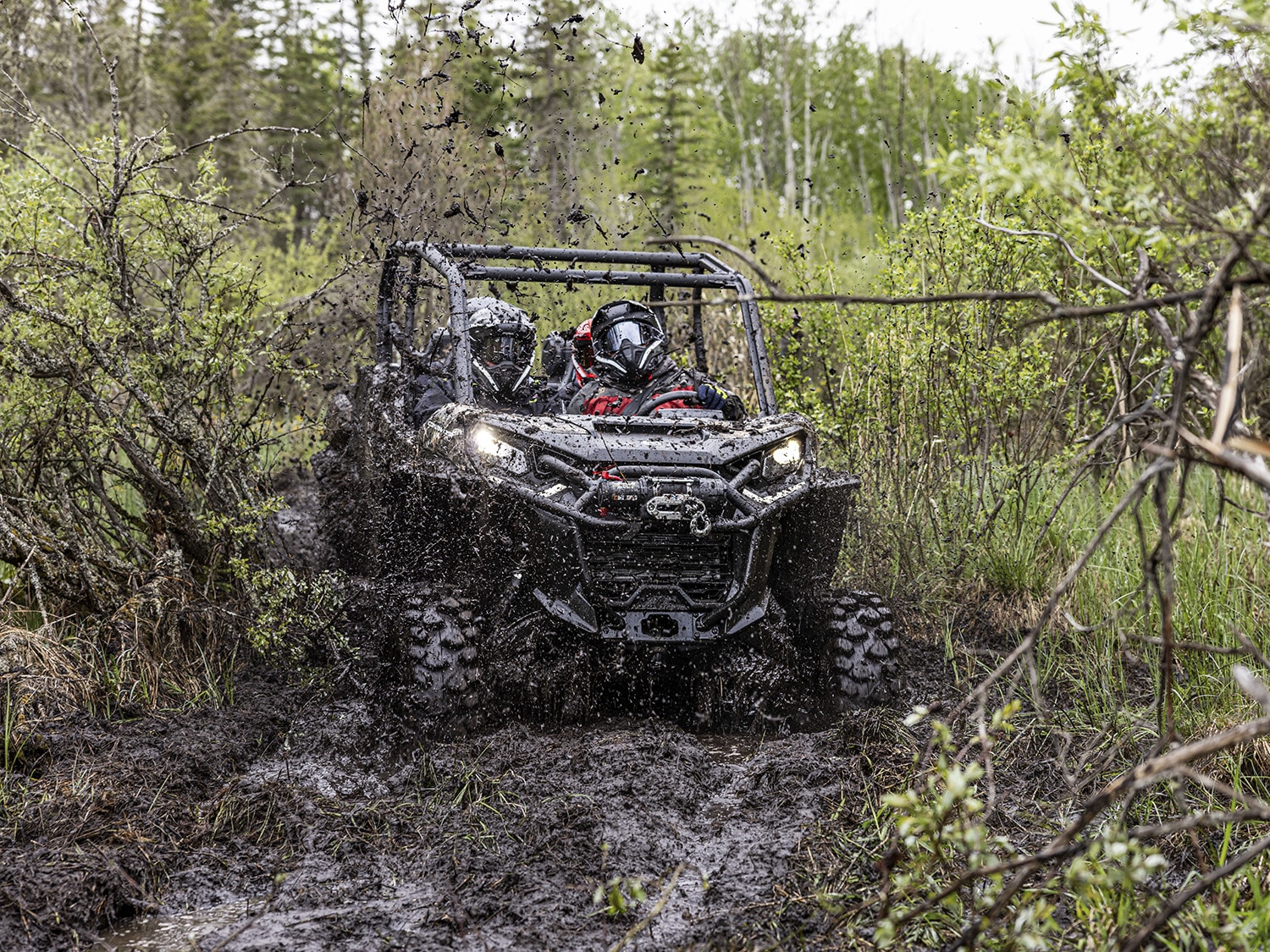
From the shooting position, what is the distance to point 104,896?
11.6ft

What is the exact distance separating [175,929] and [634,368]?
3454mm

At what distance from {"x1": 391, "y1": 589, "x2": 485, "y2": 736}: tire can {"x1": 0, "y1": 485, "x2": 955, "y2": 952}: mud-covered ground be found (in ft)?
0.35

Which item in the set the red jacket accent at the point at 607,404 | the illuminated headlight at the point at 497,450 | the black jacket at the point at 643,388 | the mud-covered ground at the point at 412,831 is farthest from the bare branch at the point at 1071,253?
the red jacket accent at the point at 607,404

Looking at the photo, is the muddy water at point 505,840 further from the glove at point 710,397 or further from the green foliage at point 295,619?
the glove at point 710,397

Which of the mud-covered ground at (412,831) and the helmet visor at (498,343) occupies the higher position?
the helmet visor at (498,343)

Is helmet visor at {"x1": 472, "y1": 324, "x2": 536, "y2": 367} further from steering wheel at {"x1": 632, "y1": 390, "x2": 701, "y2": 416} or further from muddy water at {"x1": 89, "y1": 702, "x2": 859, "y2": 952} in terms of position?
muddy water at {"x1": 89, "y1": 702, "x2": 859, "y2": 952}

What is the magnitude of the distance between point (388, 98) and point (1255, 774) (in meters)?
14.1

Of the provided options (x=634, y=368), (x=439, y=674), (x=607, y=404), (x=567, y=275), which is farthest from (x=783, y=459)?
(x=439, y=674)

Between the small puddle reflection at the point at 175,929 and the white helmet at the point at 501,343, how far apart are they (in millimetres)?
3578

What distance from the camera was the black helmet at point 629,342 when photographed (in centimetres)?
607

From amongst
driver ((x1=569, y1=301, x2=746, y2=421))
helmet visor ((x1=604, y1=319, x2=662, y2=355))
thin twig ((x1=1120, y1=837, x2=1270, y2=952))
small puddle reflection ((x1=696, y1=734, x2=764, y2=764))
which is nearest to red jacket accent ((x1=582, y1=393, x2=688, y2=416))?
driver ((x1=569, y1=301, x2=746, y2=421))

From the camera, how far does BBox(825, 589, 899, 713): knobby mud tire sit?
5.18 m

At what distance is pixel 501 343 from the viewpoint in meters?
6.76

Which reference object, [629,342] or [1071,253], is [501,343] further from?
[1071,253]
